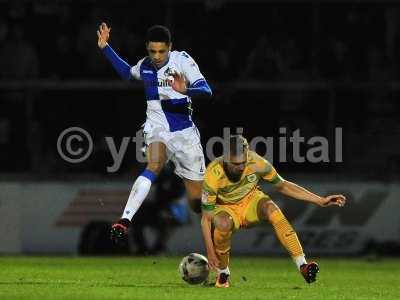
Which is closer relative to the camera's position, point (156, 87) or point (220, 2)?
point (156, 87)

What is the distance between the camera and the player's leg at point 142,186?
11.4m

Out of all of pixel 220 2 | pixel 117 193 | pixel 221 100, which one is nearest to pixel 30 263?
pixel 117 193

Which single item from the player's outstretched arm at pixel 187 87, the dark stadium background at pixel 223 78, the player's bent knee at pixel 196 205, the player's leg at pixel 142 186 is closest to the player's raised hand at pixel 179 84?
the player's outstretched arm at pixel 187 87

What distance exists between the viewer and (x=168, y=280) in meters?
12.4

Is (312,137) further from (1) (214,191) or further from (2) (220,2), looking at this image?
(1) (214,191)

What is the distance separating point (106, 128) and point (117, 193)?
1.09 m

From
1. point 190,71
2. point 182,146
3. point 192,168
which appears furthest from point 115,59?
point 192,168

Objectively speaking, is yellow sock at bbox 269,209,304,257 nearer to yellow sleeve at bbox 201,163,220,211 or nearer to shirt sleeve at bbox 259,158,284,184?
shirt sleeve at bbox 259,158,284,184

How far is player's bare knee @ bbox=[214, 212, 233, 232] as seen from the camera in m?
11.0

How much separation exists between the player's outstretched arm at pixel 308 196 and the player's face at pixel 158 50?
206cm

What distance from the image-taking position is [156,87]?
1256 centimetres

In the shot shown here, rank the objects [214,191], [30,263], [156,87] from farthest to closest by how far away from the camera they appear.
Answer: [30,263] → [156,87] → [214,191]

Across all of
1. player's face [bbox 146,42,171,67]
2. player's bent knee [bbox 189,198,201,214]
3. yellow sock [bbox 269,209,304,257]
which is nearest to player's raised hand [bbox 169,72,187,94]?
player's face [bbox 146,42,171,67]

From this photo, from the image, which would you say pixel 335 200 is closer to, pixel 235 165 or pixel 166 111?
pixel 235 165
